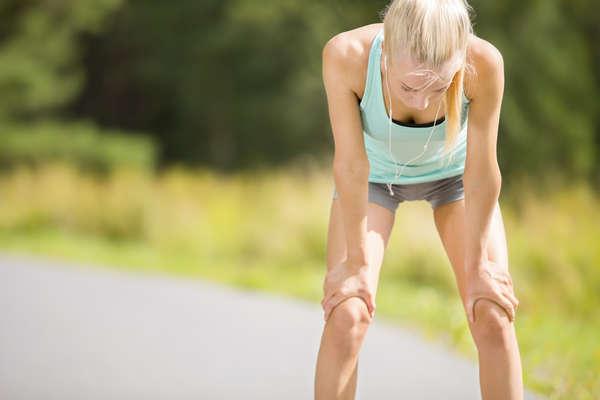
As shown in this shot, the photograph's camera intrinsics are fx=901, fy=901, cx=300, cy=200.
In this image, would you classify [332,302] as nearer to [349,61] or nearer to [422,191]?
[422,191]

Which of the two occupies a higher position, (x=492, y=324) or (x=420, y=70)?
(x=420, y=70)

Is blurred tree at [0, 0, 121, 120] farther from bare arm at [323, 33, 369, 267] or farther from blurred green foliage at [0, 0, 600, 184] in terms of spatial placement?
bare arm at [323, 33, 369, 267]

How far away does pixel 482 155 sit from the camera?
295cm

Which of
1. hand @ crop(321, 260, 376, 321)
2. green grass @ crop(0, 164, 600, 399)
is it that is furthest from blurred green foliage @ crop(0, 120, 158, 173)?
hand @ crop(321, 260, 376, 321)

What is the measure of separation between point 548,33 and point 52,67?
9712mm

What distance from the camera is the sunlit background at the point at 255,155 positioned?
780cm

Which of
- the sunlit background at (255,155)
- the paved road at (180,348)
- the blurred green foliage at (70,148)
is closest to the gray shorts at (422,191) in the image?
the sunlit background at (255,155)

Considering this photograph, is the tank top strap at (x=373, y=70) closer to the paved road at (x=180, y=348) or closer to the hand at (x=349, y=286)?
the hand at (x=349, y=286)

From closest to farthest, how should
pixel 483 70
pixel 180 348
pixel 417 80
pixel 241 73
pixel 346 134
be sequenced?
pixel 417 80
pixel 483 70
pixel 346 134
pixel 180 348
pixel 241 73

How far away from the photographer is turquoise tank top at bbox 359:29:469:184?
2.98 metres

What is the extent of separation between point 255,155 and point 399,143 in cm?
1871

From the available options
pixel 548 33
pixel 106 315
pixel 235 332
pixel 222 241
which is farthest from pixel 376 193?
pixel 548 33

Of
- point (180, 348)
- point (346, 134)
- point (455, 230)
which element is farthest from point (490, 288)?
point (180, 348)

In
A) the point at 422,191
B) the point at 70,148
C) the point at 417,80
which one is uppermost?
the point at 70,148
